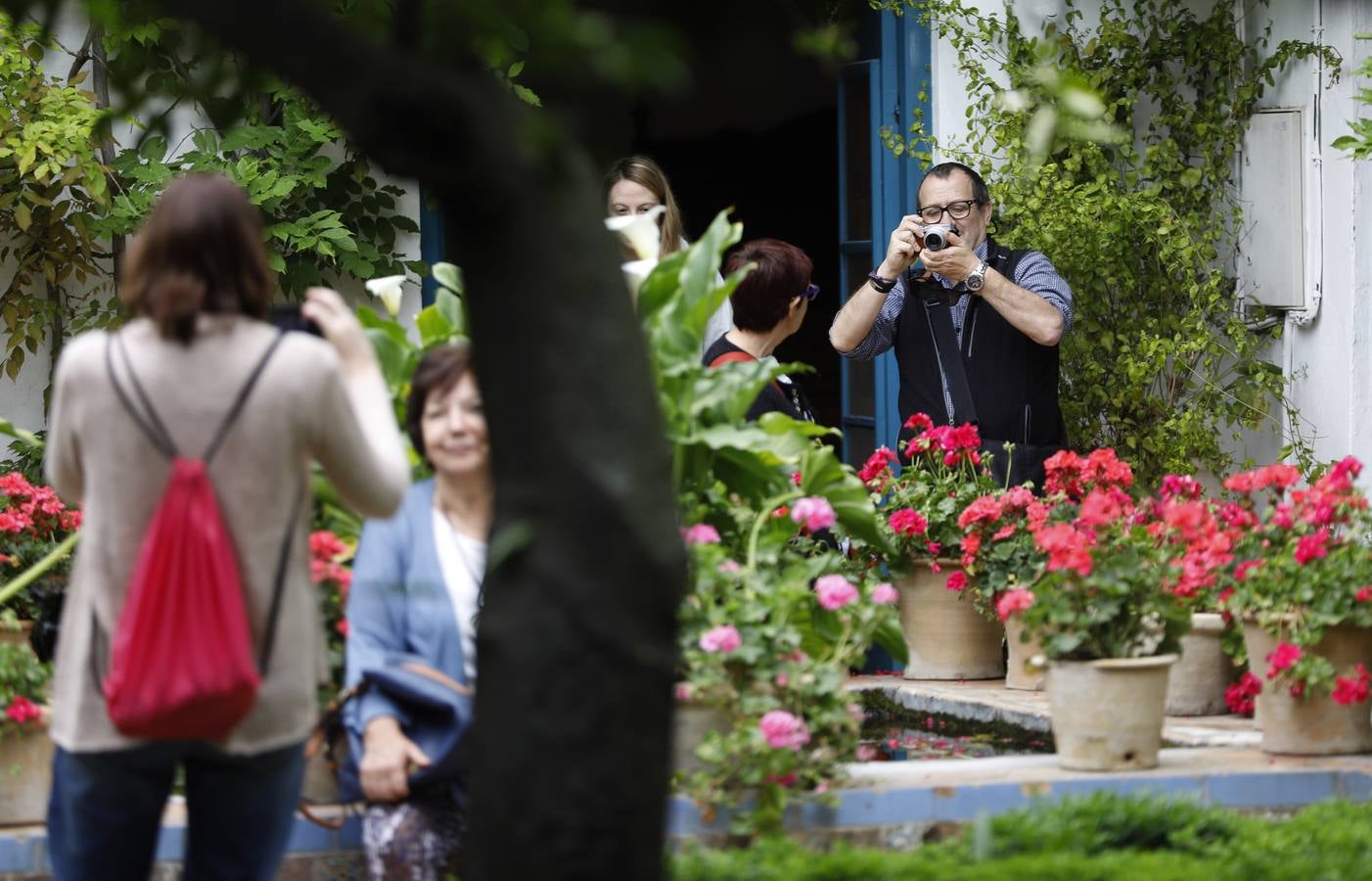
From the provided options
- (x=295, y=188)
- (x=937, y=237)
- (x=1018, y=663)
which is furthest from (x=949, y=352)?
(x=295, y=188)

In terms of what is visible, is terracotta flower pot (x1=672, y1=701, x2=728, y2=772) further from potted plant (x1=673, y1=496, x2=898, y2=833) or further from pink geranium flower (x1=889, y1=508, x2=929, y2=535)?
pink geranium flower (x1=889, y1=508, x2=929, y2=535)

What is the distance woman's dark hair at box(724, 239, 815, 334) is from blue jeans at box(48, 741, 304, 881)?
2.55 meters

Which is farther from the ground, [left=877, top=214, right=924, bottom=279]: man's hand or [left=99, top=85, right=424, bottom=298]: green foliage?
[left=99, top=85, right=424, bottom=298]: green foliage

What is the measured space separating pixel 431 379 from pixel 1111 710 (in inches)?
59.6

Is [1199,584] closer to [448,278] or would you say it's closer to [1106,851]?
[1106,851]

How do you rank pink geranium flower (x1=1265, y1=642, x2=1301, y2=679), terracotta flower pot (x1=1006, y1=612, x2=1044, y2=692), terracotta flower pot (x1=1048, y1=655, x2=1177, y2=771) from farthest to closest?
terracotta flower pot (x1=1006, y1=612, x2=1044, y2=692) < pink geranium flower (x1=1265, y1=642, x2=1301, y2=679) < terracotta flower pot (x1=1048, y1=655, x2=1177, y2=771)

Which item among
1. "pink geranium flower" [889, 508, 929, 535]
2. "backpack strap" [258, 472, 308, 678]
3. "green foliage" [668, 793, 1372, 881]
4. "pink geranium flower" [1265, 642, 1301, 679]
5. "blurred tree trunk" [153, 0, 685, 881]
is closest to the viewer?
"blurred tree trunk" [153, 0, 685, 881]

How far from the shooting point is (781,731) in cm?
340

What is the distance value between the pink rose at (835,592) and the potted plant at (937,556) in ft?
3.91

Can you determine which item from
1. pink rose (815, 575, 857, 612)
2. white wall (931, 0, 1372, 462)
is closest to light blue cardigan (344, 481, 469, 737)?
pink rose (815, 575, 857, 612)

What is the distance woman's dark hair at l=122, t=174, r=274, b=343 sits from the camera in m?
2.52

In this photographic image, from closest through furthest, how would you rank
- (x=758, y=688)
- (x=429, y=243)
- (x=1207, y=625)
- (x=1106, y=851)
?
1. (x=1106, y=851)
2. (x=758, y=688)
3. (x=1207, y=625)
4. (x=429, y=243)

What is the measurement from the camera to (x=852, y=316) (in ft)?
18.3

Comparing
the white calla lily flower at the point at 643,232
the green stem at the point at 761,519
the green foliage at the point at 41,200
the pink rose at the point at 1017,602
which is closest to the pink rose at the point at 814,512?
the green stem at the point at 761,519
